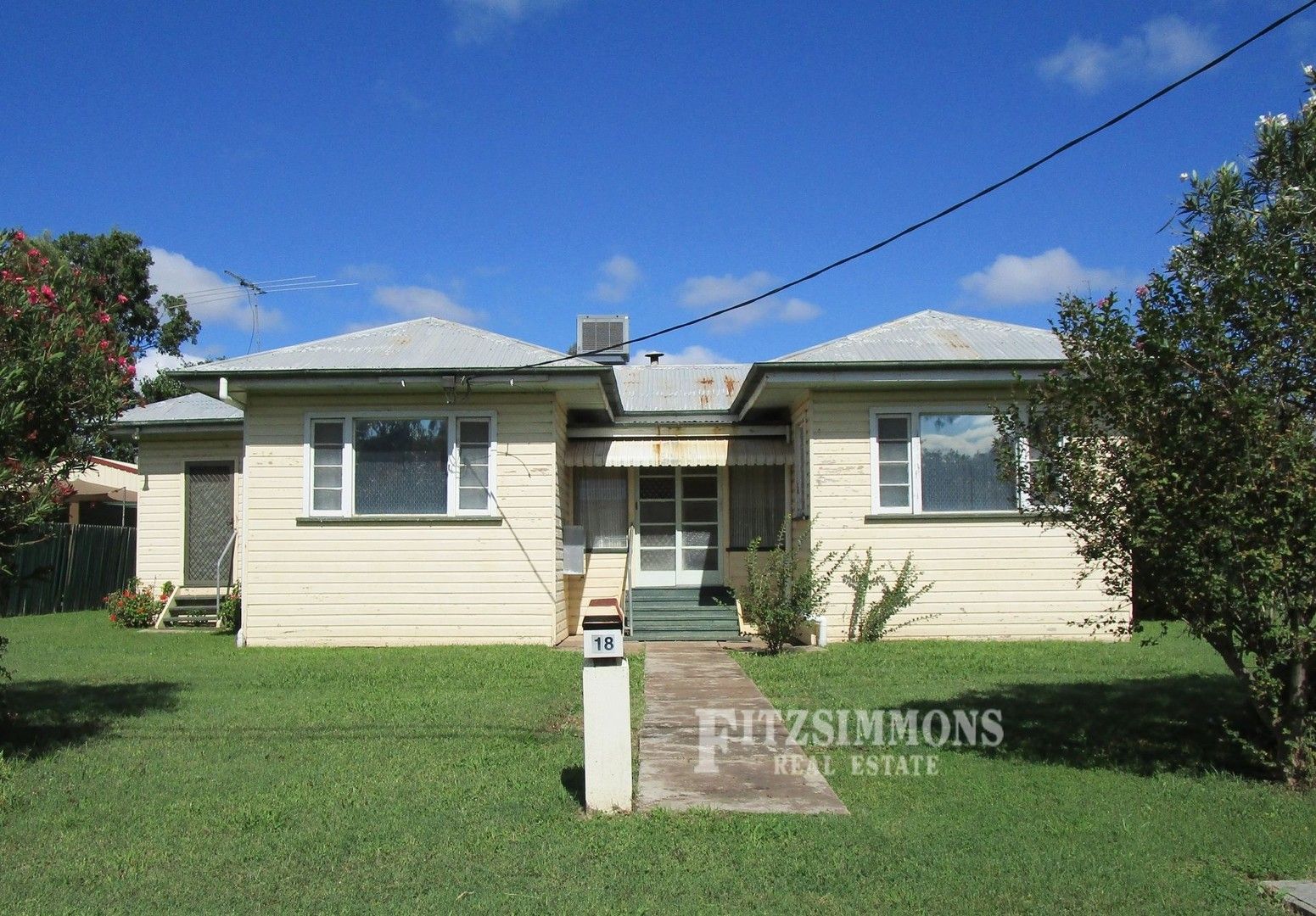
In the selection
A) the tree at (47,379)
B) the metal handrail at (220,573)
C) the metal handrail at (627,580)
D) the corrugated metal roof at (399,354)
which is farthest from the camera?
the metal handrail at (220,573)

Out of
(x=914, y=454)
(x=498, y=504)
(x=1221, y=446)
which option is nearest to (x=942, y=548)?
(x=914, y=454)

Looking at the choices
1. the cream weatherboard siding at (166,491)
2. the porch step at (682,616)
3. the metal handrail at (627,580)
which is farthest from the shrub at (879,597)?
the cream weatherboard siding at (166,491)

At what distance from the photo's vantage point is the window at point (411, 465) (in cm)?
1393

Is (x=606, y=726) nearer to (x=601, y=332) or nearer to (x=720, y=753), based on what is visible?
(x=720, y=753)

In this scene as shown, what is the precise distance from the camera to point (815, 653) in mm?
12734

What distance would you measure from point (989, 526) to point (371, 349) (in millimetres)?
8601

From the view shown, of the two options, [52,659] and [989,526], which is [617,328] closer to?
[989,526]

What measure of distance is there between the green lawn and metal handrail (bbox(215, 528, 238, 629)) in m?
7.08

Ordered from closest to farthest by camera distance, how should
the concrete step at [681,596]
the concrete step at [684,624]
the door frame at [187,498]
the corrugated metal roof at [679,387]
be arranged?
1. the concrete step at [684,624]
2. the concrete step at [681,596]
3. the corrugated metal roof at [679,387]
4. the door frame at [187,498]

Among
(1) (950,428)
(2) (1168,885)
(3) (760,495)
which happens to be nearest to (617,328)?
(3) (760,495)

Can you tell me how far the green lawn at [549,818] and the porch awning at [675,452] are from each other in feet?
19.9

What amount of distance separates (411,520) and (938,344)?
7350 mm

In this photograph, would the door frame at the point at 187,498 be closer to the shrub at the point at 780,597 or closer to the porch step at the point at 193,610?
the porch step at the point at 193,610

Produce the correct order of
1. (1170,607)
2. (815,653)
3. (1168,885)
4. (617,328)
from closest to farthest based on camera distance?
1. (1168,885)
2. (1170,607)
3. (815,653)
4. (617,328)
